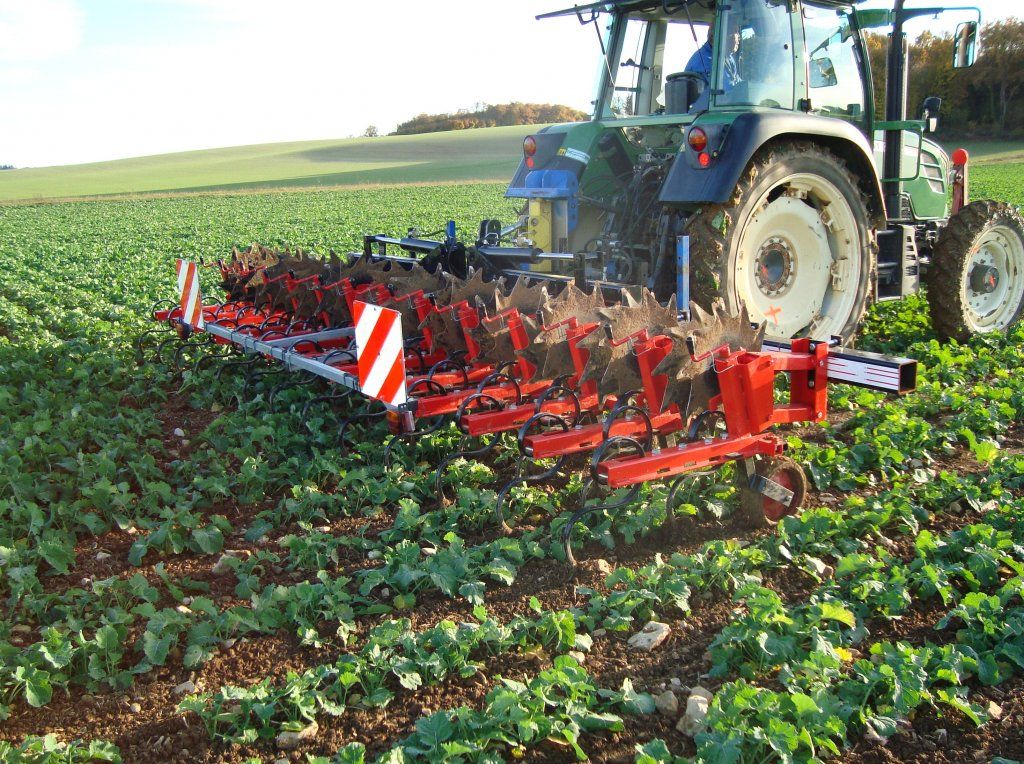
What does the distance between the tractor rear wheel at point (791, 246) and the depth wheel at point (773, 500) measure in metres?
1.30

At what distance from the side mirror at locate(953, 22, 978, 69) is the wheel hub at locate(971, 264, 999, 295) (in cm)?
186

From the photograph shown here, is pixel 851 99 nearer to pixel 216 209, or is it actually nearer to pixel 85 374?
pixel 85 374

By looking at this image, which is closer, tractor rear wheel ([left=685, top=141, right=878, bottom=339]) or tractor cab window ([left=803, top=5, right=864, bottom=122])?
tractor rear wheel ([left=685, top=141, right=878, bottom=339])

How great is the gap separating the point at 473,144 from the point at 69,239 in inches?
1733

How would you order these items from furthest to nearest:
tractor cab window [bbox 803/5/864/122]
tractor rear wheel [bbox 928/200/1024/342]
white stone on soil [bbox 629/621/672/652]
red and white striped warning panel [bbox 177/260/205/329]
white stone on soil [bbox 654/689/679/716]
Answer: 1. tractor rear wheel [bbox 928/200/1024/342]
2. red and white striped warning panel [bbox 177/260/205/329]
3. tractor cab window [bbox 803/5/864/122]
4. white stone on soil [bbox 629/621/672/652]
5. white stone on soil [bbox 654/689/679/716]

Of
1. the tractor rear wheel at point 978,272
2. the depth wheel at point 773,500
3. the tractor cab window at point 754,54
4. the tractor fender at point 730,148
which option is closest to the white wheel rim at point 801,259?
the tractor fender at point 730,148

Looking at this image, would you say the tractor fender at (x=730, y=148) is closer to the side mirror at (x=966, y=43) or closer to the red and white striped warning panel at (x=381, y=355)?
the side mirror at (x=966, y=43)

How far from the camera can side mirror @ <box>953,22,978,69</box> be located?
5766 mm

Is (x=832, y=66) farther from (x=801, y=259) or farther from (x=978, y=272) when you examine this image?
(x=978, y=272)

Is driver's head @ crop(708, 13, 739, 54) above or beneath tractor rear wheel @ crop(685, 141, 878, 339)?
above

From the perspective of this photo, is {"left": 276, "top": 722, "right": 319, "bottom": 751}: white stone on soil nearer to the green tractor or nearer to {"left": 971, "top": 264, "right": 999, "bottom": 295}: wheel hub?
the green tractor

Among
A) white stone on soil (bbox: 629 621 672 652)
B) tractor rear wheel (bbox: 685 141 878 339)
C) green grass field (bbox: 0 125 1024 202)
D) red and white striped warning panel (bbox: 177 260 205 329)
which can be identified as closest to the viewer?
white stone on soil (bbox: 629 621 672 652)

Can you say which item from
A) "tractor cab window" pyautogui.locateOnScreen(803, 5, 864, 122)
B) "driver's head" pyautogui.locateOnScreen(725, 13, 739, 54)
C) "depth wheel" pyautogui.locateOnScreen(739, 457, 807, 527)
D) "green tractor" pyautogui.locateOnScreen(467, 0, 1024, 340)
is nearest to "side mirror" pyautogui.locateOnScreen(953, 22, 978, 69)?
"green tractor" pyautogui.locateOnScreen(467, 0, 1024, 340)

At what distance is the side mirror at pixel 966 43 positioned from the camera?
5.77m
